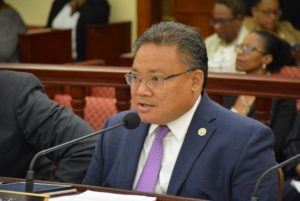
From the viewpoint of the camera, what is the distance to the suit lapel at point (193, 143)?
2.38 m

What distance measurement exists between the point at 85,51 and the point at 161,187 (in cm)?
544

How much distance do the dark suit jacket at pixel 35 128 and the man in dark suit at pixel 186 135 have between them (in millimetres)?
365

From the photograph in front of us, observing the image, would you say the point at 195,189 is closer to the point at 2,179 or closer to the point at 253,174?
the point at 253,174

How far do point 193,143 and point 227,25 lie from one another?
3123 millimetres

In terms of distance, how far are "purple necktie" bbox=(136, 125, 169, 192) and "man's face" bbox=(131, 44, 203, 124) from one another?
0.26 feet

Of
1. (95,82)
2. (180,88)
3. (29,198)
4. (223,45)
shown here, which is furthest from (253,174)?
(223,45)

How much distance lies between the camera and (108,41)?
792 centimetres

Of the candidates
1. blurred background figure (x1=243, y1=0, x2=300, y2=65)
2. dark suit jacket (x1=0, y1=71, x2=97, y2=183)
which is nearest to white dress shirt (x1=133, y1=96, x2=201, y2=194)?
dark suit jacket (x1=0, y1=71, x2=97, y2=183)

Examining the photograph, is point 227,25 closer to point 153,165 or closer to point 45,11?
point 153,165

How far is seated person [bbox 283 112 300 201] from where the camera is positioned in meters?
3.60

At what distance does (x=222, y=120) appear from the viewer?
2439 millimetres

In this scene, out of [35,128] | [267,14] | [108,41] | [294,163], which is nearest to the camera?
[35,128]

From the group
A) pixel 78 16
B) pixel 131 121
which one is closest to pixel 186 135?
pixel 131 121

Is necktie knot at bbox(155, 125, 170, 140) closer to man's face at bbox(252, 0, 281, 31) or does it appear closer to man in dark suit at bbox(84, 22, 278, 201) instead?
man in dark suit at bbox(84, 22, 278, 201)
